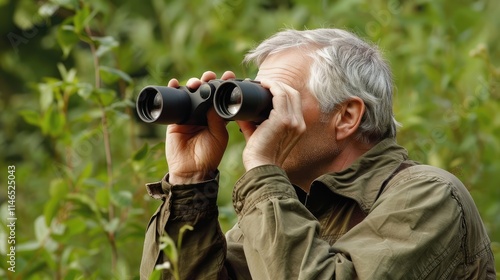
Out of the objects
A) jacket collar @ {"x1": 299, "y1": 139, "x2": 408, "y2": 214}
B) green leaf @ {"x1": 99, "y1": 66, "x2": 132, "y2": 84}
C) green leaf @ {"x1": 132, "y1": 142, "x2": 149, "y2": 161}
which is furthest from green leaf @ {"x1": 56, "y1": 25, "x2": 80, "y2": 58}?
jacket collar @ {"x1": 299, "y1": 139, "x2": 408, "y2": 214}

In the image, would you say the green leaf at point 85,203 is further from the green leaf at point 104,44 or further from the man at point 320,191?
the man at point 320,191

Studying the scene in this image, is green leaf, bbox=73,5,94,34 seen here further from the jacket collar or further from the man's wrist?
the jacket collar

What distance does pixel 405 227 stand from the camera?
293 centimetres

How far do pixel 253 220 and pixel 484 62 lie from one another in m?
2.20

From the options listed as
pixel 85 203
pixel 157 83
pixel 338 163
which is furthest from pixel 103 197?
pixel 338 163

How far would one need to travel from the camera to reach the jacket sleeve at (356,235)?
2.86 meters

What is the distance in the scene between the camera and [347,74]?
3492mm

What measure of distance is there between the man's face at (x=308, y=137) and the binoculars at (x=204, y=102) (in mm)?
231

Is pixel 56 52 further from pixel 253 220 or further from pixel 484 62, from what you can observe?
pixel 253 220

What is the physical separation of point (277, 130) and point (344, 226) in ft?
1.15

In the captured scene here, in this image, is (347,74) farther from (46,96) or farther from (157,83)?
(46,96)

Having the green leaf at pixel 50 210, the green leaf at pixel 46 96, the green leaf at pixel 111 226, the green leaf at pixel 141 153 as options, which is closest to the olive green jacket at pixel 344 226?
the green leaf at pixel 141 153

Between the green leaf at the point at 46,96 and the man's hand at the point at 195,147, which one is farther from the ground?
the green leaf at the point at 46,96

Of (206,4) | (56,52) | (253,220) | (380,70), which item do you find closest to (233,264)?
(253,220)
